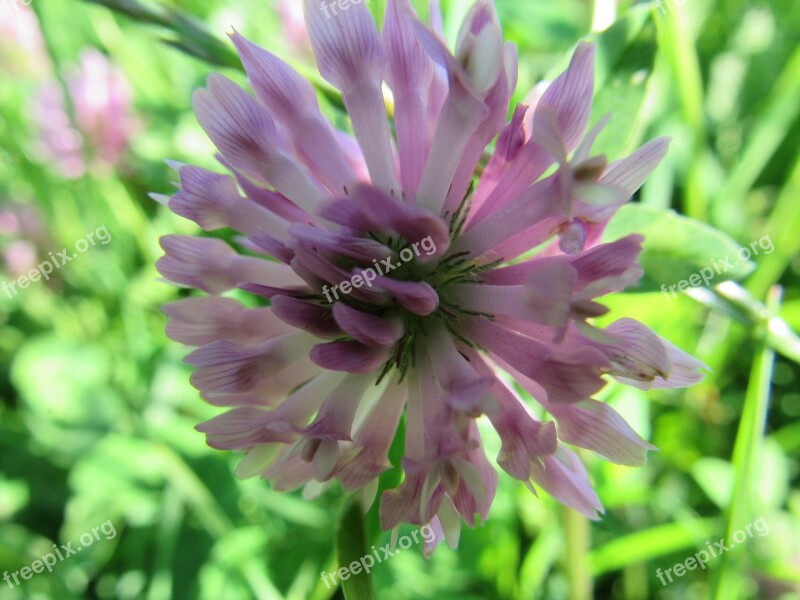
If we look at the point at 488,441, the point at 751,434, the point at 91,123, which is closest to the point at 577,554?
the point at 488,441

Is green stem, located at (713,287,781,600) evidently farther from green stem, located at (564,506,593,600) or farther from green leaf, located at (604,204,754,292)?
green stem, located at (564,506,593,600)

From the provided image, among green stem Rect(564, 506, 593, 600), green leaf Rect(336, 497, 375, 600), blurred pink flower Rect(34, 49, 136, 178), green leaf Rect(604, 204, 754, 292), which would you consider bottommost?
green stem Rect(564, 506, 593, 600)

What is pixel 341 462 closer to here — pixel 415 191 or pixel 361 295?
pixel 361 295

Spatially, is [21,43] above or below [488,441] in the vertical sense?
above

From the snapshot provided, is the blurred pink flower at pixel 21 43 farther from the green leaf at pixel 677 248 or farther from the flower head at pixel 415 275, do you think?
the green leaf at pixel 677 248

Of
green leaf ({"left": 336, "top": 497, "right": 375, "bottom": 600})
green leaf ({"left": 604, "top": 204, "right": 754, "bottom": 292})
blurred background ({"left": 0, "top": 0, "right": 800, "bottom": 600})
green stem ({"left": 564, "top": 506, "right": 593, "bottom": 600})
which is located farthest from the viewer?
green stem ({"left": 564, "top": 506, "right": 593, "bottom": 600})

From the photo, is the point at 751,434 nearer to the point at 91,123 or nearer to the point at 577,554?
the point at 577,554

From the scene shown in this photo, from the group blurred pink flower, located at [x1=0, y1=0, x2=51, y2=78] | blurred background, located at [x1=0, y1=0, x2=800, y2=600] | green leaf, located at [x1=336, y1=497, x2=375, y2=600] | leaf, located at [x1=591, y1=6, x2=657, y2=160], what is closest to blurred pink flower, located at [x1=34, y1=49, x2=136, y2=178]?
blurred background, located at [x1=0, y1=0, x2=800, y2=600]

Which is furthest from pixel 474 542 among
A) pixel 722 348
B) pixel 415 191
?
pixel 415 191
